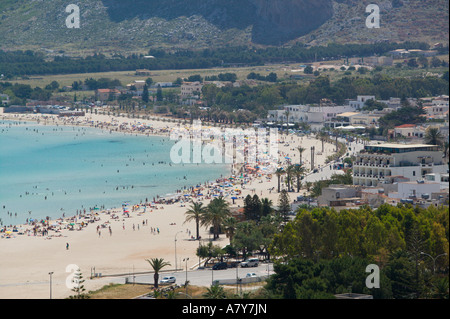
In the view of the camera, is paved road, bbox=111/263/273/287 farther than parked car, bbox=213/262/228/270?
No

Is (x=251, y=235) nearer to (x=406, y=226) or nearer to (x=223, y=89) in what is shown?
(x=406, y=226)

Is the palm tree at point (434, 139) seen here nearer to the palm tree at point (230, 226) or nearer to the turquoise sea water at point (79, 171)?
the palm tree at point (230, 226)

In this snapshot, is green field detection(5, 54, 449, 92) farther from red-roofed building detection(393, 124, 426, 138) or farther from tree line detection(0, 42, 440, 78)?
red-roofed building detection(393, 124, 426, 138)

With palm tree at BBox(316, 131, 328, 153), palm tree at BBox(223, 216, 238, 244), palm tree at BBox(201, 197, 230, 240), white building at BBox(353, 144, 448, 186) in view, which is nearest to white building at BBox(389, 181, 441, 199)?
white building at BBox(353, 144, 448, 186)

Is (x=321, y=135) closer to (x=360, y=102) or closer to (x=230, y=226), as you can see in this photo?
(x=360, y=102)

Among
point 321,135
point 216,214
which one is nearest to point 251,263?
point 216,214

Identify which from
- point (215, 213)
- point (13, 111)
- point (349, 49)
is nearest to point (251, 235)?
point (215, 213)

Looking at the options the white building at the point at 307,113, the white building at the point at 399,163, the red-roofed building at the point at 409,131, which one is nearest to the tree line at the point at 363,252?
the white building at the point at 399,163
